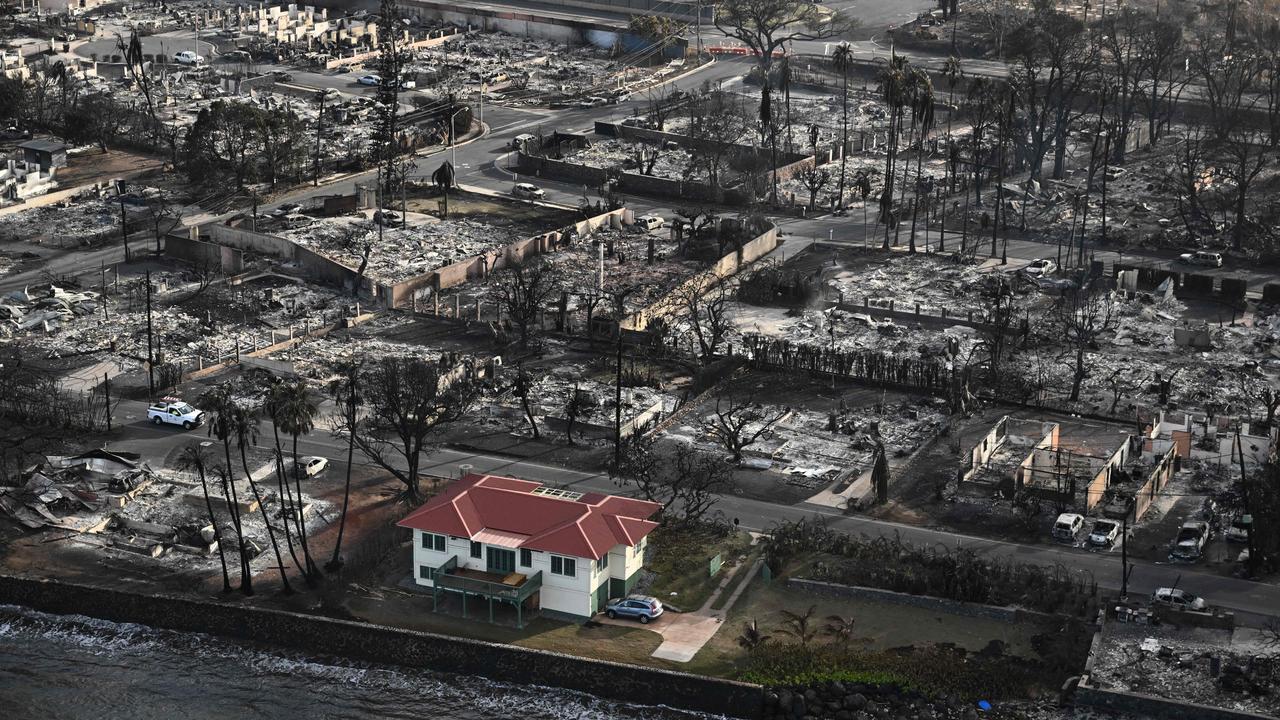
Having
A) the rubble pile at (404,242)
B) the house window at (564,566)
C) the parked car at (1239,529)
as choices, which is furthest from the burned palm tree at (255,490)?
the parked car at (1239,529)

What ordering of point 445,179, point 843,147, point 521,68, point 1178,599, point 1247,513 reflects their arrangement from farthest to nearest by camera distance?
point 521,68
point 843,147
point 445,179
point 1247,513
point 1178,599

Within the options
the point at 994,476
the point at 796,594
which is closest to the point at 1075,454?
the point at 994,476

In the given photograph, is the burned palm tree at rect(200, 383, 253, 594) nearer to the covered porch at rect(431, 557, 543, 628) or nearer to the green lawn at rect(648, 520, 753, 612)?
the covered porch at rect(431, 557, 543, 628)

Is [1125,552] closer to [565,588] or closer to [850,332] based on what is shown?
[565,588]

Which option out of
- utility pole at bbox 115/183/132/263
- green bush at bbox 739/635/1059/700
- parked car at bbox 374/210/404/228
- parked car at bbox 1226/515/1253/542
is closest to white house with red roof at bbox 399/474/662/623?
green bush at bbox 739/635/1059/700

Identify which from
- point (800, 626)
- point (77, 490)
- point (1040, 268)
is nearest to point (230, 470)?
point (77, 490)

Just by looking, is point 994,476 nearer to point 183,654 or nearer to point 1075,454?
point 1075,454

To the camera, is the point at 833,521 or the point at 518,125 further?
the point at 518,125
